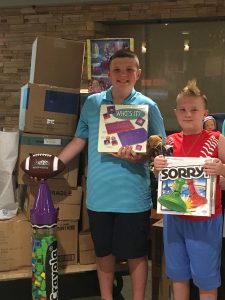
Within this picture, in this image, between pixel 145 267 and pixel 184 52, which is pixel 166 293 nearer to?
pixel 145 267

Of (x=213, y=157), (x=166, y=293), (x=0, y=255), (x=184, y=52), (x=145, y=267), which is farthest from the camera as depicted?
(x=184, y=52)

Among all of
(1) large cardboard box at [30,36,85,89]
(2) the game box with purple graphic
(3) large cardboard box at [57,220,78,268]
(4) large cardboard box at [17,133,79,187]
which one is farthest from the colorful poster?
(3) large cardboard box at [57,220,78,268]

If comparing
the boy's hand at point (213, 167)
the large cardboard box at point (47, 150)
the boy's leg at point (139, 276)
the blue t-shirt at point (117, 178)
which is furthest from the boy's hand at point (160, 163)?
the large cardboard box at point (47, 150)

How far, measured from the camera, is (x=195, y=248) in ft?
6.02

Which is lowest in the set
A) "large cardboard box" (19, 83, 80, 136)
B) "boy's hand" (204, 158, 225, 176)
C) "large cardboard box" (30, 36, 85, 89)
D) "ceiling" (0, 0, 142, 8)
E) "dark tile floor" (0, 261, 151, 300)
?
"dark tile floor" (0, 261, 151, 300)

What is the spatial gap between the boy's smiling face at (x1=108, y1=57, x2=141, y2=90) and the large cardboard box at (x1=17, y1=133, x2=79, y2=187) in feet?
1.86

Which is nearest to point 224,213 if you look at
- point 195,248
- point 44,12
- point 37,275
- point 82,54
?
point 195,248

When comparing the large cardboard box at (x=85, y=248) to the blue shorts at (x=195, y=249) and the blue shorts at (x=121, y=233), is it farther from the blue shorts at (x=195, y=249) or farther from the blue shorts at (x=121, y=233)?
the blue shorts at (x=195, y=249)

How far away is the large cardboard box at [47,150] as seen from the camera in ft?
8.16

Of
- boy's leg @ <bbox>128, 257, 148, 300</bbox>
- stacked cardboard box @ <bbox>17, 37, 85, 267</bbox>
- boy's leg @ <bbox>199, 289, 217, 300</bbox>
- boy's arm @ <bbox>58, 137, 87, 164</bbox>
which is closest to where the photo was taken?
boy's leg @ <bbox>199, 289, 217, 300</bbox>

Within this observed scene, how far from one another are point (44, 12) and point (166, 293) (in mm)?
3857

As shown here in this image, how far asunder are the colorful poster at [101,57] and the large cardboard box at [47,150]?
0.38m

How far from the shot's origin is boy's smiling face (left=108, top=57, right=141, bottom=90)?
2123 mm

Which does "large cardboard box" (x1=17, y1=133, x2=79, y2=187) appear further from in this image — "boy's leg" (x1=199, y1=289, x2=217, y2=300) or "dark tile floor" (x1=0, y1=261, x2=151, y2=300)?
"boy's leg" (x1=199, y1=289, x2=217, y2=300)
